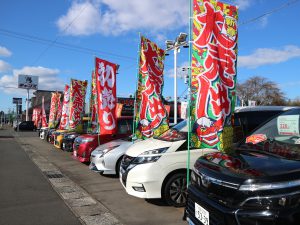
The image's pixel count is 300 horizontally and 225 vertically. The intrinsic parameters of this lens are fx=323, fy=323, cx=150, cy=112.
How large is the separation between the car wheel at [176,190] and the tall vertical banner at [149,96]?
12.9 feet

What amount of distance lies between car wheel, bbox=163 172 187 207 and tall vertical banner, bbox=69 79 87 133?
1242 centimetres

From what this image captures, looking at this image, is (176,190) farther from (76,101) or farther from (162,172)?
(76,101)

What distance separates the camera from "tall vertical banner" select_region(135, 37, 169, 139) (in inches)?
387

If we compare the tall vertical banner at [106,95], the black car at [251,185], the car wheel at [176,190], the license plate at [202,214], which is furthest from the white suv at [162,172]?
the tall vertical banner at [106,95]

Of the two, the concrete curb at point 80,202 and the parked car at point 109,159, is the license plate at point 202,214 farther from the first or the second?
the parked car at point 109,159

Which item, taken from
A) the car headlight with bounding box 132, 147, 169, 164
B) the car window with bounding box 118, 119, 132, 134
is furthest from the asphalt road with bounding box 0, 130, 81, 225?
the car window with bounding box 118, 119, 132, 134

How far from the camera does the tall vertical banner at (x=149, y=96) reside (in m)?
9.83

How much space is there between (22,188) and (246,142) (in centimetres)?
553

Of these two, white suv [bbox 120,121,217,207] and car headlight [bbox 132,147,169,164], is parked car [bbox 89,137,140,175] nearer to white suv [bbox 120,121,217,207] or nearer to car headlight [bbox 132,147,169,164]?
white suv [bbox 120,121,217,207]

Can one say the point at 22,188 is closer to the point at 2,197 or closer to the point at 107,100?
the point at 2,197

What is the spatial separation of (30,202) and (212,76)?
14.1 ft

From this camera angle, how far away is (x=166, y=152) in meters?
5.83

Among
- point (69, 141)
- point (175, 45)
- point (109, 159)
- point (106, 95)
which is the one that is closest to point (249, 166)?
point (109, 159)

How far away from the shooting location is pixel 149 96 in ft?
32.5
